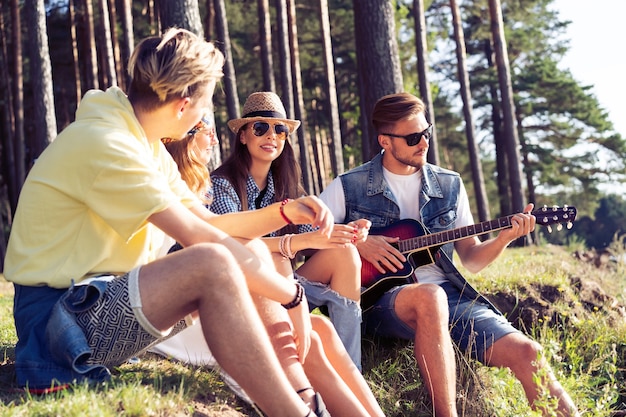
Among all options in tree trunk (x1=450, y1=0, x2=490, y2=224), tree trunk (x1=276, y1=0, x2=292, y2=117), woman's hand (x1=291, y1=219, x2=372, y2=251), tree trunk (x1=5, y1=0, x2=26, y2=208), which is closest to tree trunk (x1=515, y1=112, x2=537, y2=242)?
tree trunk (x1=450, y1=0, x2=490, y2=224)

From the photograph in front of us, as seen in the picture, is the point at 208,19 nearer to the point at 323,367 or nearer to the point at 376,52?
the point at 376,52

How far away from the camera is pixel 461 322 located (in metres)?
4.76

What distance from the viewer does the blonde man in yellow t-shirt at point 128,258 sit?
2.87 meters

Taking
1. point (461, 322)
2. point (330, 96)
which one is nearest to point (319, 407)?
point (461, 322)

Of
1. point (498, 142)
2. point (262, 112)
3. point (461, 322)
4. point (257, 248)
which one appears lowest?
point (498, 142)

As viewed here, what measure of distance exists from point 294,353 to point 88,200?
1104mm

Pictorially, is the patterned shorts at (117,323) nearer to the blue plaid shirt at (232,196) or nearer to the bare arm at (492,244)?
the blue plaid shirt at (232,196)

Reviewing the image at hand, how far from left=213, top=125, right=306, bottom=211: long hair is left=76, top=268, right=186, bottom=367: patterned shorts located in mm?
1855

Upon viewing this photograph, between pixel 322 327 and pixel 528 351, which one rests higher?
pixel 322 327

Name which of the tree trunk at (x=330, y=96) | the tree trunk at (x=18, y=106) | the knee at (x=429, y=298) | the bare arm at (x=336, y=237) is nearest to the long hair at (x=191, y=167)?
the bare arm at (x=336, y=237)

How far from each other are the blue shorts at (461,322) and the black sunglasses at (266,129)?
46.9 inches

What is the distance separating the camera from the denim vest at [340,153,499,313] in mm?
4965

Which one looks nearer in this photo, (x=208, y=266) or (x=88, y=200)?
(x=208, y=266)

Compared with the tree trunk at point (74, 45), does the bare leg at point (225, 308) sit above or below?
below
